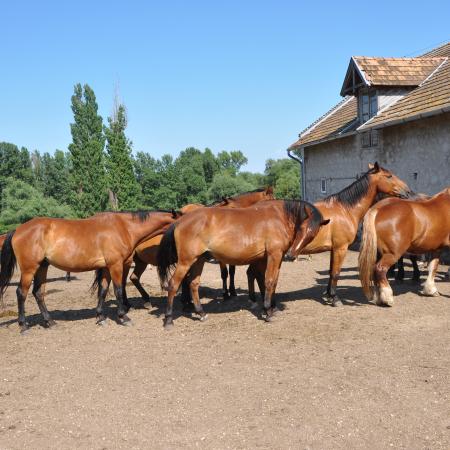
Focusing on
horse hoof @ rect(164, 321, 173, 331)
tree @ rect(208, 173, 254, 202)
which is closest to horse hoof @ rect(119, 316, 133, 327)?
horse hoof @ rect(164, 321, 173, 331)

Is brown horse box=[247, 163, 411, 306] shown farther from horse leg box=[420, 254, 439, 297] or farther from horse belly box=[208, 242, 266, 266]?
horse leg box=[420, 254, 439, 297]

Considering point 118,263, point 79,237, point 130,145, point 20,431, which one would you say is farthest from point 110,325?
point 130,145

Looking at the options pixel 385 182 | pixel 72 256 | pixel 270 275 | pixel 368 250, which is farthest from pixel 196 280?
pixel 385 182

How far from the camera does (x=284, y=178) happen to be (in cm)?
5869

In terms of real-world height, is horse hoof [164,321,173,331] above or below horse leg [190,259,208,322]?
below

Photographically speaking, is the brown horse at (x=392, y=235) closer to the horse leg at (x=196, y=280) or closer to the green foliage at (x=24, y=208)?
the horse leg at (x=196, y=280)

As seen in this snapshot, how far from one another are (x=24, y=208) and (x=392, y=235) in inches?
1281

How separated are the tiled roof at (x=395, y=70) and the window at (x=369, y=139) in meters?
1.57

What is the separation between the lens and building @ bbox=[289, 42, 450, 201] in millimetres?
12117

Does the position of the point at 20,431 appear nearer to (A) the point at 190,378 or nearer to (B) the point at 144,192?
(A) the point at 190,378

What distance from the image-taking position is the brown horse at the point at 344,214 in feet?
24.7

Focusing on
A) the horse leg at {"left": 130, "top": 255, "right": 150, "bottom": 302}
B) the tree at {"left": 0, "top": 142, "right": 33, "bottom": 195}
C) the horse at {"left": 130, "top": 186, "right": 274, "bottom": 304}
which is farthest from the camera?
the tree at {"left": 0, "top": 142, "right": 33, "bottom": 195}

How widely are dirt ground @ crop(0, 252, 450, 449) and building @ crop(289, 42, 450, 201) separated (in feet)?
19.5

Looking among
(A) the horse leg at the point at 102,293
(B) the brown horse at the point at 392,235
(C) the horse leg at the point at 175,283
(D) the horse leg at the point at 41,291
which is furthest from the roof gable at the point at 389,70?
(D) the horse leg at the point at 41,291
